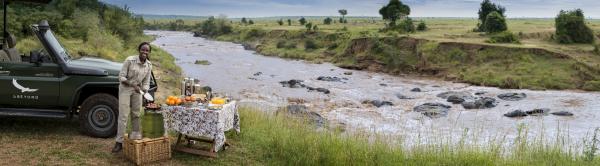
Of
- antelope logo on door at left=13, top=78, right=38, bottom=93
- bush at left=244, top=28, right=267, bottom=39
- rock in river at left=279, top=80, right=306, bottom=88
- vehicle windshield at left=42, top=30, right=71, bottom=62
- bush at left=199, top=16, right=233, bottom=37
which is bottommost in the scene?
rock in river at left=279, top=80, right=306, bottom=88

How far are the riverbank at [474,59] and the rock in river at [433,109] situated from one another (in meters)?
11.7

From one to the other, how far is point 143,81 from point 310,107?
19547 mm

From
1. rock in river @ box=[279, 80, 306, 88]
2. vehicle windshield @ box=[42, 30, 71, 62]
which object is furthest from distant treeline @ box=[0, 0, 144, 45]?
vehicle windshield @ box=[42, 30, 71, 62]

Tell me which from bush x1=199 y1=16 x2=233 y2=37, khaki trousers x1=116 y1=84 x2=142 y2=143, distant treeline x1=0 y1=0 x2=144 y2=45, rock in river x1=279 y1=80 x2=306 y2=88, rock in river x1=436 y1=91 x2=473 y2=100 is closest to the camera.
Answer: khaki trousers x1=116 y1=84 x2=142 y2=143

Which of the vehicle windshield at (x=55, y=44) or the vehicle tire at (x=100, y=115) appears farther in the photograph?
the vehicle tire at (x=100, y=115)

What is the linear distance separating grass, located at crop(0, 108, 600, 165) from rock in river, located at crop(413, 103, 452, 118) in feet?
52.4

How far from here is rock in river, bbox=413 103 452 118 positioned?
2773cm

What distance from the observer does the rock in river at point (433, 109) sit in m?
27.7

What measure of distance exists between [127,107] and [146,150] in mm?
893

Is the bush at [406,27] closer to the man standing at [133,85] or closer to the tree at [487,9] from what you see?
the tree at [487,9]

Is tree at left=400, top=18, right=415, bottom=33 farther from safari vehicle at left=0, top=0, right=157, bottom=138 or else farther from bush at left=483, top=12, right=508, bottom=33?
safari vehicle at left=0, top=0, right=157, bottom=138

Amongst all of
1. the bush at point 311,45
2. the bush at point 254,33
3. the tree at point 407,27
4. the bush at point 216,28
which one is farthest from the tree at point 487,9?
the bush at point 216,28

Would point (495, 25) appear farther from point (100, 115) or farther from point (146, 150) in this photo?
point (146, 150)

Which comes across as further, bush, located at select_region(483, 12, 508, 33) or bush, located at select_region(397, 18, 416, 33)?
bush, located at select_region(397, 18, 416, 33)
